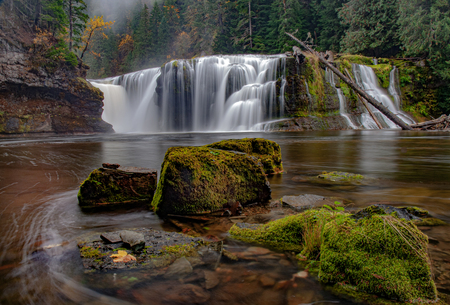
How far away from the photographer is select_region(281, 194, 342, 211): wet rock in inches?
128

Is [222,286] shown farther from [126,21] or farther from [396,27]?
[126,21]

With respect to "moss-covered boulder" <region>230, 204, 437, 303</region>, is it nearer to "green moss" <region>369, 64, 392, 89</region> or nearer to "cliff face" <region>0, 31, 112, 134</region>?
"cliff face" <region>0, 31, 112, 134</region>

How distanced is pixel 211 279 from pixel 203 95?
Result: 27720 mm

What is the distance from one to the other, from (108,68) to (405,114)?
6964cm

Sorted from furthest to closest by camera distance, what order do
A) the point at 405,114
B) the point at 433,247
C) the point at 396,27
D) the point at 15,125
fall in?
the point at 396,27 → the point at 405,114 → the point at 15,125 → the point at 433,247

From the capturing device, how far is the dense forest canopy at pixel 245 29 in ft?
88.3

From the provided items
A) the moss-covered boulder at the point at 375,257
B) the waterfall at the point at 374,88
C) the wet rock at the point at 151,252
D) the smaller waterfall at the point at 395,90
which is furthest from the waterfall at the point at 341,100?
the wet rock at the point at 151,252

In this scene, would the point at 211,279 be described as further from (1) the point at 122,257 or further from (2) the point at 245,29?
(2) the point at 245,29

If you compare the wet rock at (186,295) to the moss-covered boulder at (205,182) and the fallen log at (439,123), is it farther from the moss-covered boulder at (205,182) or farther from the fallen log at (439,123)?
the fallen log at (439,123)

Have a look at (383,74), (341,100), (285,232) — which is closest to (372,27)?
(383,74)

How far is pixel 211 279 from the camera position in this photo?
1798 millimetres

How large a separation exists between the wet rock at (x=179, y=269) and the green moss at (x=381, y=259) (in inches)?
35.7

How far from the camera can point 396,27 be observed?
3334 centimetres

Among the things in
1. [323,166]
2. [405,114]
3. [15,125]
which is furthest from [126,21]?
[323,166]
